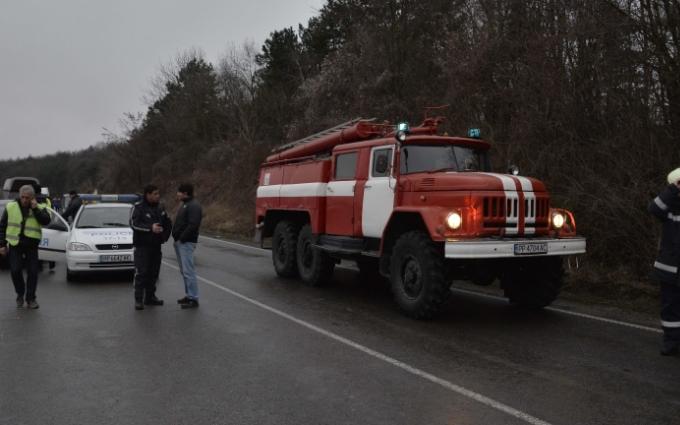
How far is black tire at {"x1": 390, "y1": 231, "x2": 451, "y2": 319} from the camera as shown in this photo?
6.97 m

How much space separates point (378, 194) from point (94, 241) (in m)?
5.61

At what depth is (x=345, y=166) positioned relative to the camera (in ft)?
30.8

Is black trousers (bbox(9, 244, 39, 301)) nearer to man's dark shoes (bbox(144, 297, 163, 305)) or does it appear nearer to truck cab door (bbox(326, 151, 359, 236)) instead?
man's dark shoes (bbox(144, 297, 163, 305))

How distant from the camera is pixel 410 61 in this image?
19734 millimetres

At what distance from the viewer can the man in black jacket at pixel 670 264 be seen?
5668 mm

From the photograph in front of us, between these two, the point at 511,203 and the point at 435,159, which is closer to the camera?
the point at 511,203

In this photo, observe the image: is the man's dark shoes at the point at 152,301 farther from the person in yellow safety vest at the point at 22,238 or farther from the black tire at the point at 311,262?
the black tire at the point at 311,262

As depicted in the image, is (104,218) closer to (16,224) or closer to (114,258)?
(114,258)

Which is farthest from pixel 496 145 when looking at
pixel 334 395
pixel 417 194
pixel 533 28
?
pixel 334 395

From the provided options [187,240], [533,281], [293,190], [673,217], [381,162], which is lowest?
[533,281]

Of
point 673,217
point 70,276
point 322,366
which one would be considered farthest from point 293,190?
point 673,217

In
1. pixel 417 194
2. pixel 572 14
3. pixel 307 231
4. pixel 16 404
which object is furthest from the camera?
pixel 572 14

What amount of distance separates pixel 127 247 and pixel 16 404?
21.0 feet

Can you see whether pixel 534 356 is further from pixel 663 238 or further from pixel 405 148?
pixel 405 148
